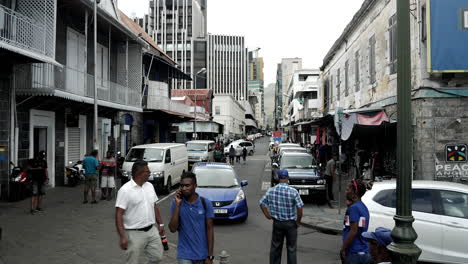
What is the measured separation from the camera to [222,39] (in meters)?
135

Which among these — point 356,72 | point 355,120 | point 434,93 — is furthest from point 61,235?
point 356,72

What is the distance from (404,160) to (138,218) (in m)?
3.31

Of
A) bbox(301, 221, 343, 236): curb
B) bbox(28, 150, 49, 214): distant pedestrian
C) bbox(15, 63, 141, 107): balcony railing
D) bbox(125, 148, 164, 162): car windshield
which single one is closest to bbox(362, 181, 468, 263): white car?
bbox(301, 221, 343, 236): curb

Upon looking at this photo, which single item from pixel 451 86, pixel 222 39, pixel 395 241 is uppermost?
pixel 222 39

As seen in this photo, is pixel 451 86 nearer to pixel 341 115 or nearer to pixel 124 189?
pixel 341 115

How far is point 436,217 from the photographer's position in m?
6.47

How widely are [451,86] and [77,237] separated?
439 inches

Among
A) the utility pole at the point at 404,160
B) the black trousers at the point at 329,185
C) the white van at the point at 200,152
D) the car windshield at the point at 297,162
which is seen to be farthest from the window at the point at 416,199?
the white van at the point at 200,152

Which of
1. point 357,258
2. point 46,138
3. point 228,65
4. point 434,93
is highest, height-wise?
point 228,65

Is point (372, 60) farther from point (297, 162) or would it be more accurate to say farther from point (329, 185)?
point (329, 185)

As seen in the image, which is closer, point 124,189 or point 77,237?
point 124,189

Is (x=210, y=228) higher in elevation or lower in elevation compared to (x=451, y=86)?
lower

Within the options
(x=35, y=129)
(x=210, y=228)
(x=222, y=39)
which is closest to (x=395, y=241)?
(x=210, y=228)

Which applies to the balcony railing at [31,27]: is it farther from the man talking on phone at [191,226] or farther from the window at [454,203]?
the window at [454,203]
